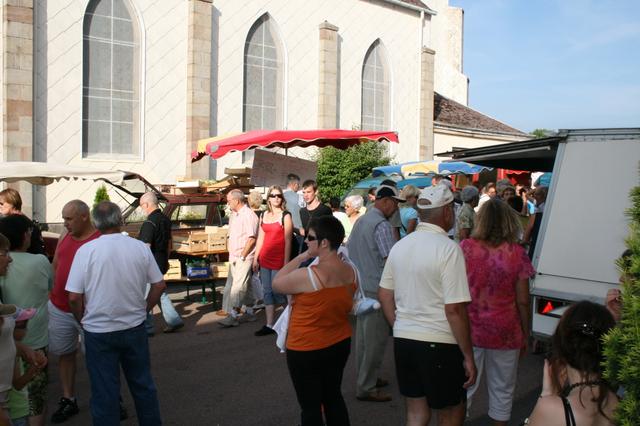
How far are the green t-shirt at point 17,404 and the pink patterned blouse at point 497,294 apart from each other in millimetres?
3032

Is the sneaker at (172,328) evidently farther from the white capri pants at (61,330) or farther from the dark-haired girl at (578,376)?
the dark-haired girl at (578,376)

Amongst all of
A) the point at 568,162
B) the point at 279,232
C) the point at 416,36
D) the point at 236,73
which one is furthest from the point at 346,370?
the point at 416,36

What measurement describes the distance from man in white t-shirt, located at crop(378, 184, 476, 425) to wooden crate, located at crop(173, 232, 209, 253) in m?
7.31

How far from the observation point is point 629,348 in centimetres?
247

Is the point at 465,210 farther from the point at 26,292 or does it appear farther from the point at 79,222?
the point at 26,292

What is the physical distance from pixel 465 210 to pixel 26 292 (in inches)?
214

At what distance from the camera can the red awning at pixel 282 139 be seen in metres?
11.5

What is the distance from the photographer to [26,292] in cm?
488

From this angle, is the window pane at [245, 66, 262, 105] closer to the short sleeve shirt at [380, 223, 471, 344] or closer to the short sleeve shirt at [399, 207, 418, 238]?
the short sleeve shirt at [399, 207, 418, 238]

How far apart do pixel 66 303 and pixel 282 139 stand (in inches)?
252

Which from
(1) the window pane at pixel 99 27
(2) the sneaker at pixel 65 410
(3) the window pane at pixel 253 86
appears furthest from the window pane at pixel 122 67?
(2) the sneaker at pixel 65 410

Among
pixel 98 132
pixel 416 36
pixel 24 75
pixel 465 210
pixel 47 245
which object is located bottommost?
pixel 47 245

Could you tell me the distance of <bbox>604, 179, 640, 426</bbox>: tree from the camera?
2439 millimetres

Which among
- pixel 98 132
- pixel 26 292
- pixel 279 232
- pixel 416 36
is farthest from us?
pixel 416 36
